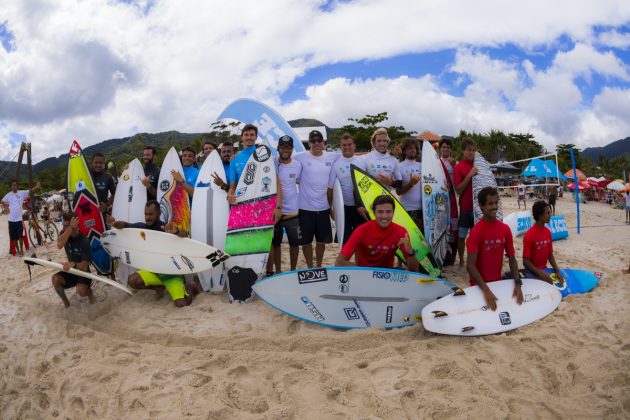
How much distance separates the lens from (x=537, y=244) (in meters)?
3.75

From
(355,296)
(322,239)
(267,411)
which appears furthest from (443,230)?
(267,411)

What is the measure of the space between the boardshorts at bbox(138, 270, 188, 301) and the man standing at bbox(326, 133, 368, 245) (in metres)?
1.82

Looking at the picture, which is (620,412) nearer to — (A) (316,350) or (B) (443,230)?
(A) (316,350)

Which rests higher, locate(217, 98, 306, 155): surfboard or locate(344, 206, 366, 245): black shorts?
locate(217, 98, 306, 155): surfboard

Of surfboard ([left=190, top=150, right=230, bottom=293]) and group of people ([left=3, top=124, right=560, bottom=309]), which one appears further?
surfboard ([left=190, top=150, right=230, bottom=293])

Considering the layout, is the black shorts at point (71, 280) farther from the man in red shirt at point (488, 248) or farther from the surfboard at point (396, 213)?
the man in red shirt at point (488, 248)

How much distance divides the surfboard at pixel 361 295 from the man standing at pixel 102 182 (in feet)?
10.4

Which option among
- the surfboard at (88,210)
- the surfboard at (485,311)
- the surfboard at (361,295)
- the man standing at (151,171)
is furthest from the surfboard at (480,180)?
the surfboard at (88,210)

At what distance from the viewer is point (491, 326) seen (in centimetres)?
307

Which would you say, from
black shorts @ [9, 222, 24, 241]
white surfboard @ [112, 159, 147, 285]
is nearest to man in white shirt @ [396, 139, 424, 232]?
white surfboard @ [112, 159, 147, 285]

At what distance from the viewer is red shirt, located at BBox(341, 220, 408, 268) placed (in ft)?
11.0

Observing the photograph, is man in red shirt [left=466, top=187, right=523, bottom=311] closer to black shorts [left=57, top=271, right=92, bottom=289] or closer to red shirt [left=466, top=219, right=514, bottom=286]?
red shirt [left=466, top=219, right=514, bottom=286]

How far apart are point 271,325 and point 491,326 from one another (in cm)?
182

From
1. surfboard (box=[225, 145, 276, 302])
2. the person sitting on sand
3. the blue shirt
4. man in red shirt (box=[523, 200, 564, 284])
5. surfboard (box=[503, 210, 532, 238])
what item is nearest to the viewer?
man in red shirt (box=[523, 200, 564, 284])
